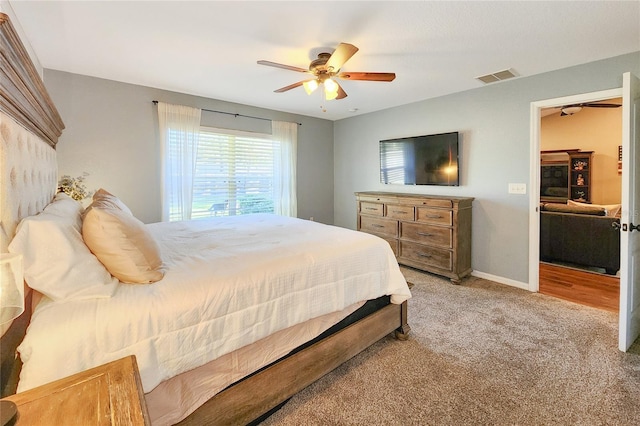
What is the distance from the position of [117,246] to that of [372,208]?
11.9 ft

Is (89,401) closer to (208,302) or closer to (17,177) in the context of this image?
(208,302)

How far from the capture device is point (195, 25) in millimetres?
2188

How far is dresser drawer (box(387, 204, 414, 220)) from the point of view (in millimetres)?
4022

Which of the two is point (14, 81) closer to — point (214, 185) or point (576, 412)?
point (214, 185)

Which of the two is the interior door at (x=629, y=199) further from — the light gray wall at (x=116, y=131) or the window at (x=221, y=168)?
the light gray wall at (x=116, y=131)

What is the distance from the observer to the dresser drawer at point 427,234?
3656 mm

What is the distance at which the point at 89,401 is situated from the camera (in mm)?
792

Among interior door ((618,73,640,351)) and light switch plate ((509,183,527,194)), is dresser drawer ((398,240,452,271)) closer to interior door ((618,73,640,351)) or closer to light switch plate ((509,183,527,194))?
light switch plate ((509,183,527,194))

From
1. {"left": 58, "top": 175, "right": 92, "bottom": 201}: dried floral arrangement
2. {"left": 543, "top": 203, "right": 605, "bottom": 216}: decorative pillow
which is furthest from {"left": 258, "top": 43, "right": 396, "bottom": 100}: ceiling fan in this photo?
{"left": 543, "top": 203, "right": 605, "bottom": 216}: decorative pillow

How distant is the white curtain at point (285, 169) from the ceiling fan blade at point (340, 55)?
2.49 metres

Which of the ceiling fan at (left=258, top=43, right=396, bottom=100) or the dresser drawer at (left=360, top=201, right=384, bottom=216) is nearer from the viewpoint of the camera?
the ceiling fan at (left=258, top=43, right=396, bottom=100)

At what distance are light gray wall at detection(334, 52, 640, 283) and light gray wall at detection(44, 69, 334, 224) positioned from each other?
3.07 meters

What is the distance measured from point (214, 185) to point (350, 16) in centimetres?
303

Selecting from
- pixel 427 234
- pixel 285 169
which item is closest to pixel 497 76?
pixel 427 234
